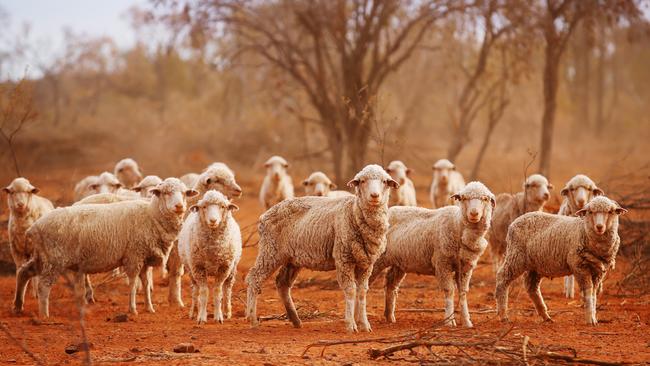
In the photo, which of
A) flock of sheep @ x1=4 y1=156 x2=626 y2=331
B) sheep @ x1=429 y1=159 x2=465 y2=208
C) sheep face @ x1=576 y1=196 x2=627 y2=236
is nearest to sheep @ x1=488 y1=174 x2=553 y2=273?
flock of sheep @ x1=4 y1=156 x2=626 y2=331

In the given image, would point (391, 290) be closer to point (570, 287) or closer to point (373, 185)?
point (373, 185)

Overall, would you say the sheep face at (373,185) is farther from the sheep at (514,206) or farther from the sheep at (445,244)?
the sheep at (514,206)

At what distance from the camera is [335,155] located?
22719 millimetres

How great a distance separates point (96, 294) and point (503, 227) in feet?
21.6

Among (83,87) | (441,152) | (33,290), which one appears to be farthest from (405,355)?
(83,87)

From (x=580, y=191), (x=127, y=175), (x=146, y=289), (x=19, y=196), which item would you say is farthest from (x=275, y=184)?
(x=580, y=191)

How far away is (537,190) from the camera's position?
529 inches

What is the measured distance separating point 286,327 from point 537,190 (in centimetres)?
520

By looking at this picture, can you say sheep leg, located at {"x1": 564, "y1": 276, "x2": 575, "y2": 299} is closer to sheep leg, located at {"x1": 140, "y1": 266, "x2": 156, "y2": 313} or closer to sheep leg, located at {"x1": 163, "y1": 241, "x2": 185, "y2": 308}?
sheep leg, located at {"x1": 163, "y1": 241, "x2": 185, "y2": 308}

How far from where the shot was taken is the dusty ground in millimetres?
7996

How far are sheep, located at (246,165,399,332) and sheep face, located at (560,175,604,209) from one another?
3.90 metres

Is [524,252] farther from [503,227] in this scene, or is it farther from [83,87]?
[83,87]

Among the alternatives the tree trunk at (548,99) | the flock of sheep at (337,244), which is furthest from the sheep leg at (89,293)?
the tree trunk at (548,99)

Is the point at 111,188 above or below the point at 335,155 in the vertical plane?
below
